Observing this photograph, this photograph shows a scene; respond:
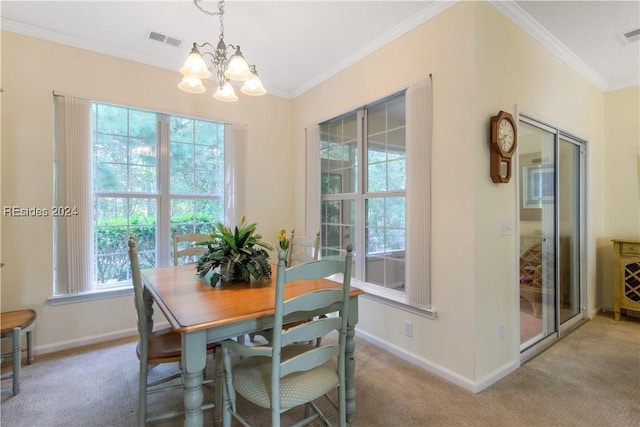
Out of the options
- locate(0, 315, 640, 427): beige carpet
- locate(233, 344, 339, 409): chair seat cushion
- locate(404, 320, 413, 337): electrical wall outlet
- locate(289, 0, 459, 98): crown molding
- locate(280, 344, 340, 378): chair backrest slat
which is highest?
locate(289, 0, 459, 98): crown molding

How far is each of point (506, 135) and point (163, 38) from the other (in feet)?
10.1

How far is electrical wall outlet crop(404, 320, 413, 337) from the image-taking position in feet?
8.39

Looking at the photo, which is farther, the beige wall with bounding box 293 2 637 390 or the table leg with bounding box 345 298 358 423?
the beige wall with bounding box 293 2 637 390

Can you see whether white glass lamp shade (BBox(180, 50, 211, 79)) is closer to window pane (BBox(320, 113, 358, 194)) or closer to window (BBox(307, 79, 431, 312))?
window (BBox(307, 79, 431, 312))

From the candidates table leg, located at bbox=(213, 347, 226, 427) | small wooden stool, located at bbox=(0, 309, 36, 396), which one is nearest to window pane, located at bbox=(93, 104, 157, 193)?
small wooden stool, located at bbox=(0, 309, 36, 396)

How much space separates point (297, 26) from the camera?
2660mm

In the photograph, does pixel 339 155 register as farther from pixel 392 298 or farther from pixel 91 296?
pixel 91 296

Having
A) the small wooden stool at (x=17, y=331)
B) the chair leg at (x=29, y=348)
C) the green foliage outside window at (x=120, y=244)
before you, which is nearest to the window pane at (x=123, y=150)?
the green foliage outside window at (x=120, y=244)

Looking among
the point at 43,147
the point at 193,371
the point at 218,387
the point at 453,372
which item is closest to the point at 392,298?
the point at 453,372

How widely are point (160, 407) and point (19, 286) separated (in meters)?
1.83

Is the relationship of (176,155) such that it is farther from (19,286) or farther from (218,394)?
(218,394)

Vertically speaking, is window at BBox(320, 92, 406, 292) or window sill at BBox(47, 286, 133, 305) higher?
window at BBox(320, 92, 406, 292)

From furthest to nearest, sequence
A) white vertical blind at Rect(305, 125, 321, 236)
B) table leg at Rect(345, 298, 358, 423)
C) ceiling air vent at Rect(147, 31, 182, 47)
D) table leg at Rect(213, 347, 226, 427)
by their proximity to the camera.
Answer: white vertical blind at Rect(305, 125, 321, 236), ceiling air vent at Rect(147, 31, 182, 47), table leg at Rect(345, 298, 358, 423), table leg at Rect(213, 347, 226, 427)

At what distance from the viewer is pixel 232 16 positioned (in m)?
2.52
